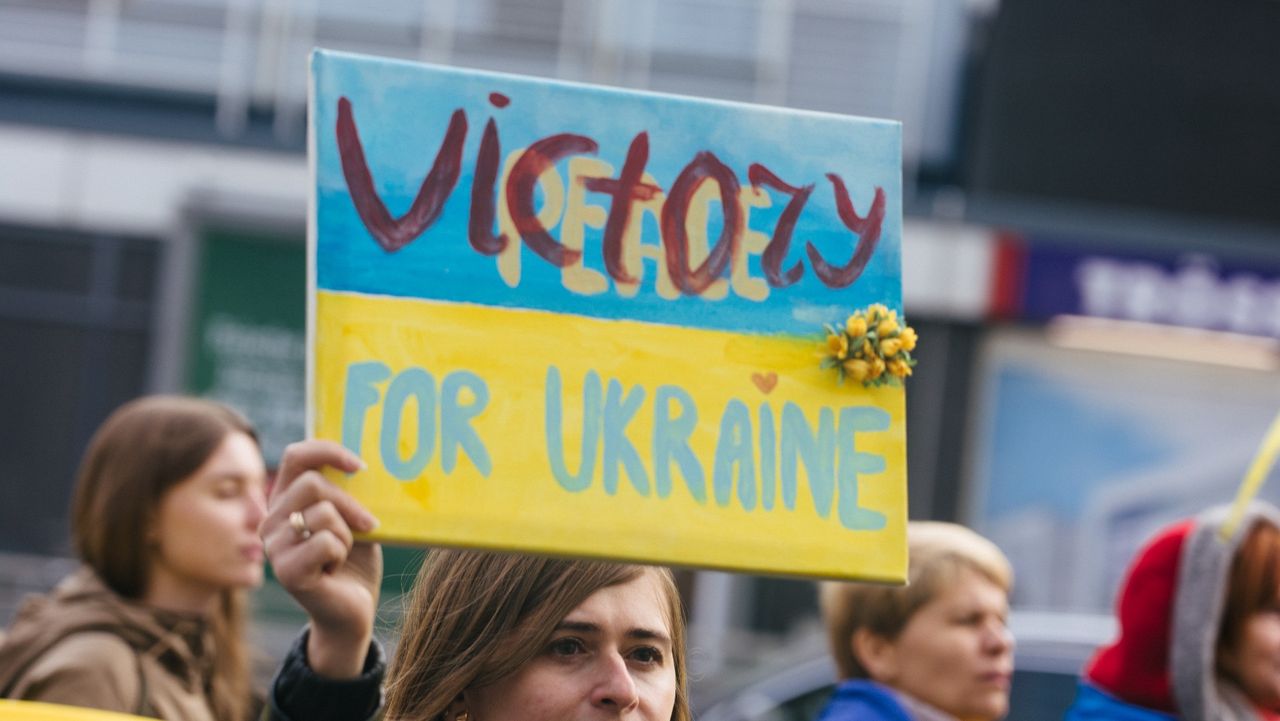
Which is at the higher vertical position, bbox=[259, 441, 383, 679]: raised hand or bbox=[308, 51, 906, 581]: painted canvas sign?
bbox=[308, 51, 906, 581]: painted canvas sign

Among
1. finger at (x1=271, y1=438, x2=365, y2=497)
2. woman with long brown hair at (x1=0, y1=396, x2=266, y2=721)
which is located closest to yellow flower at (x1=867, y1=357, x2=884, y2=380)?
finger at (x1=271, y1=438, x2=365, y2=497)

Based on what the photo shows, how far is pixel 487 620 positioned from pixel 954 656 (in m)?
1.74

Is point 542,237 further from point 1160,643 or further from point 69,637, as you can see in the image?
point 1160,643

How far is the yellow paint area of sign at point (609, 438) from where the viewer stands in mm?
2016

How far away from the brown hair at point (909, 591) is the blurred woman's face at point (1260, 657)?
1.71ft

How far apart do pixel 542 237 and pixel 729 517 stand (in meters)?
0.42

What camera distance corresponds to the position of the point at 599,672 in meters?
2.27

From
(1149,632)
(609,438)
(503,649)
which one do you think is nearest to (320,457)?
(609,438)

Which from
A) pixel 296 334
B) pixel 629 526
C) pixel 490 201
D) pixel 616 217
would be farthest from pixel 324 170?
pixel 296 334

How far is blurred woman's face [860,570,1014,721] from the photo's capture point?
12.5 ft

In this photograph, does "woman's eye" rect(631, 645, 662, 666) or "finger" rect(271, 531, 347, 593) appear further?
"woman's eye" rect(631, 645, 662, 666)

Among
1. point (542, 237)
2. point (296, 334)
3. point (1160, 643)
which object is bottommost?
point (296, 334)

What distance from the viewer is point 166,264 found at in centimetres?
1246

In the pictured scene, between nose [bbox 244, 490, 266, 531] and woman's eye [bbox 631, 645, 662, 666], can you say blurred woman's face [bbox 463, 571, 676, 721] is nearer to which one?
woman's eye [bbox 631, 645, 662, 666]
